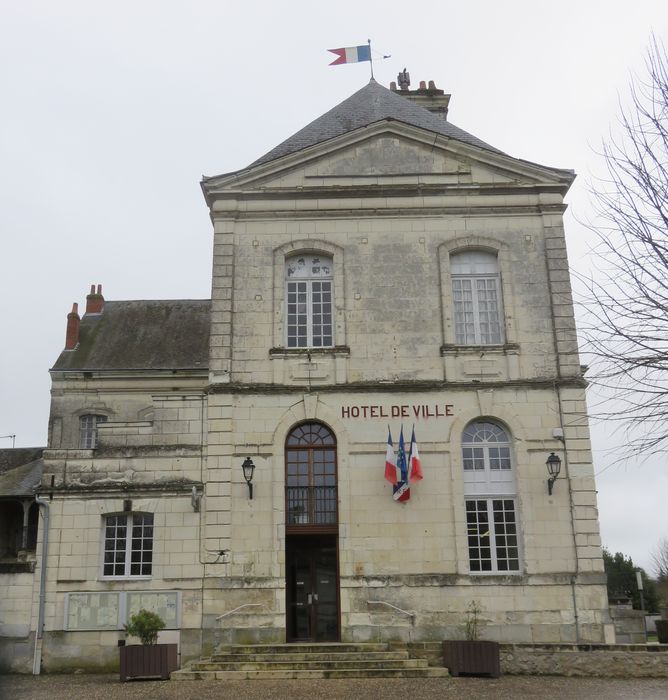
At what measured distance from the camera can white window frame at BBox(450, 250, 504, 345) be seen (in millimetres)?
16438

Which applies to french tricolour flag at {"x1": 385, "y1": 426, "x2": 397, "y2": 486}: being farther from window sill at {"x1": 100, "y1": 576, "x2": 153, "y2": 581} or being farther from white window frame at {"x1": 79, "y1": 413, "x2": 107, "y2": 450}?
white window frame at {"x1": 79, "y1": 413, "x2": 107, "y2": 450}

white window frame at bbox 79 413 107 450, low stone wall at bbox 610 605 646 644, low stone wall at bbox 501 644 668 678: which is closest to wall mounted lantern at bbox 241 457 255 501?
low stone wall at bbox 501 644 668 678

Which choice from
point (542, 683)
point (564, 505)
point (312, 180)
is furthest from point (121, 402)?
point (542, 683)

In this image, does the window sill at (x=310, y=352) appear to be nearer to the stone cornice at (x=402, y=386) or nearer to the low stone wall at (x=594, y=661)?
the stone cornice at (x=402, y=386)

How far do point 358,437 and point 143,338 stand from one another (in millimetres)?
11298

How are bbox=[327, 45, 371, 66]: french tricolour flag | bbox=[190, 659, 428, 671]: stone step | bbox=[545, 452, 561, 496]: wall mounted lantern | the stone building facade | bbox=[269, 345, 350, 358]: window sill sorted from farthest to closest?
bbox=[327, 45, 371, 66]: french tricolour flag < bbox=[269, 345, 350, 358]: window sill < bbox=[545, 452, 561, 496]: wall mounted lantern < the stone building facade < bbox=[190, 659, 428, 671]: stone step

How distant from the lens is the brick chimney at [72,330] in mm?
24328

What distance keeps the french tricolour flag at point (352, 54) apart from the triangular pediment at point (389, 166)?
3485mm

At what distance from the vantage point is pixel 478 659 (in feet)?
42.6

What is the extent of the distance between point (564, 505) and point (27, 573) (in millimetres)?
9794

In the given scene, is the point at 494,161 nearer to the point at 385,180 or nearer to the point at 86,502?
the point at 385,180

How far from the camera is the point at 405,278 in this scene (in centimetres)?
1662

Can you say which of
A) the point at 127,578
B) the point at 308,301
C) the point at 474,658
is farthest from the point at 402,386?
the point at 127,578

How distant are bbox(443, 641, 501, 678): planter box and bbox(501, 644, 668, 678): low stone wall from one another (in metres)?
0.61
